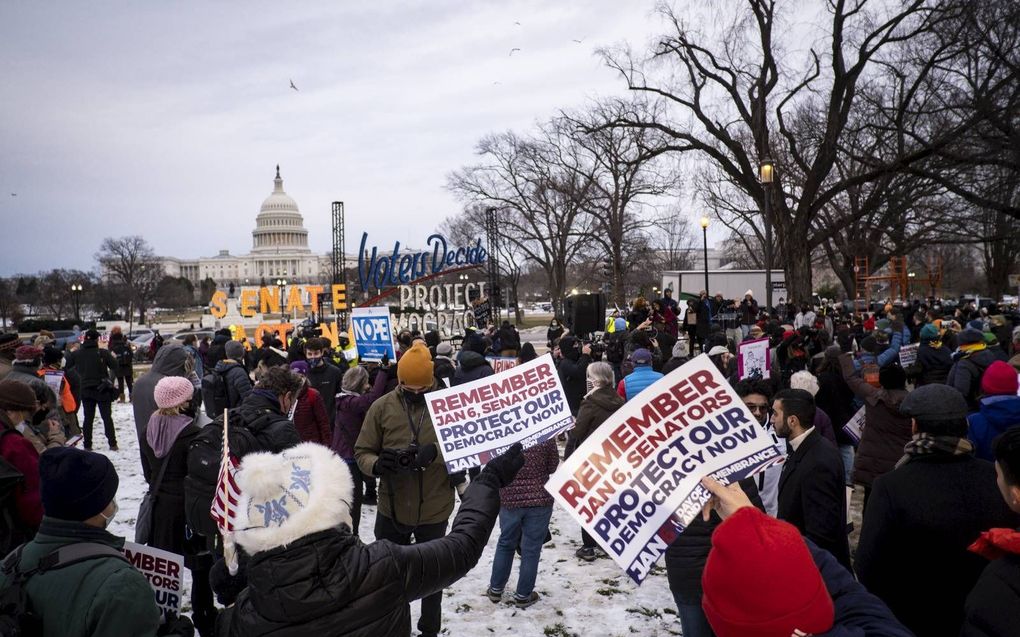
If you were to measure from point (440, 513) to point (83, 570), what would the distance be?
8.91 ft

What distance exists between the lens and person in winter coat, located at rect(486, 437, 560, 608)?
5.24 m

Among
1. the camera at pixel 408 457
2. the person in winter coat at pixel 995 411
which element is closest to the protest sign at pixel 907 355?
the person in winter coat at pixel 995 411

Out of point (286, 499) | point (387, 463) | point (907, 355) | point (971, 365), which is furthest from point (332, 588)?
point (907, 355)

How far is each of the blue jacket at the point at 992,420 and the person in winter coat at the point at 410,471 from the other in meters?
3.76

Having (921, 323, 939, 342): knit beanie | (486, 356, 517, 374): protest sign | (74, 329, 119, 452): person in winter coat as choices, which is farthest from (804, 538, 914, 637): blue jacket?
(74, 329, 119, 452): person in winter coat

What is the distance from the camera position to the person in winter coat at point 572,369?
8766mm

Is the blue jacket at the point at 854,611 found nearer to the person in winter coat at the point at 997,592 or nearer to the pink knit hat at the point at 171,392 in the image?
the person in winter coat at the point at 997,592

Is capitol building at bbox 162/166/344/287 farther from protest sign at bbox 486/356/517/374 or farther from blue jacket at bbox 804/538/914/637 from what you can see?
blue jacket at bbox 804/538/914/637

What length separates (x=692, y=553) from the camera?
144 inches

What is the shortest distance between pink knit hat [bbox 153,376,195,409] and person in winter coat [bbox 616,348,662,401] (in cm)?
381

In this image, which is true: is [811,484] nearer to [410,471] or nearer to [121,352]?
[410,471]

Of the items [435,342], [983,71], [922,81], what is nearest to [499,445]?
[435,342]

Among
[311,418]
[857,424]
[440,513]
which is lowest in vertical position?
[440,513]

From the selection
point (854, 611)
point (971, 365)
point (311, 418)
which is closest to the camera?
point (854, 611)
